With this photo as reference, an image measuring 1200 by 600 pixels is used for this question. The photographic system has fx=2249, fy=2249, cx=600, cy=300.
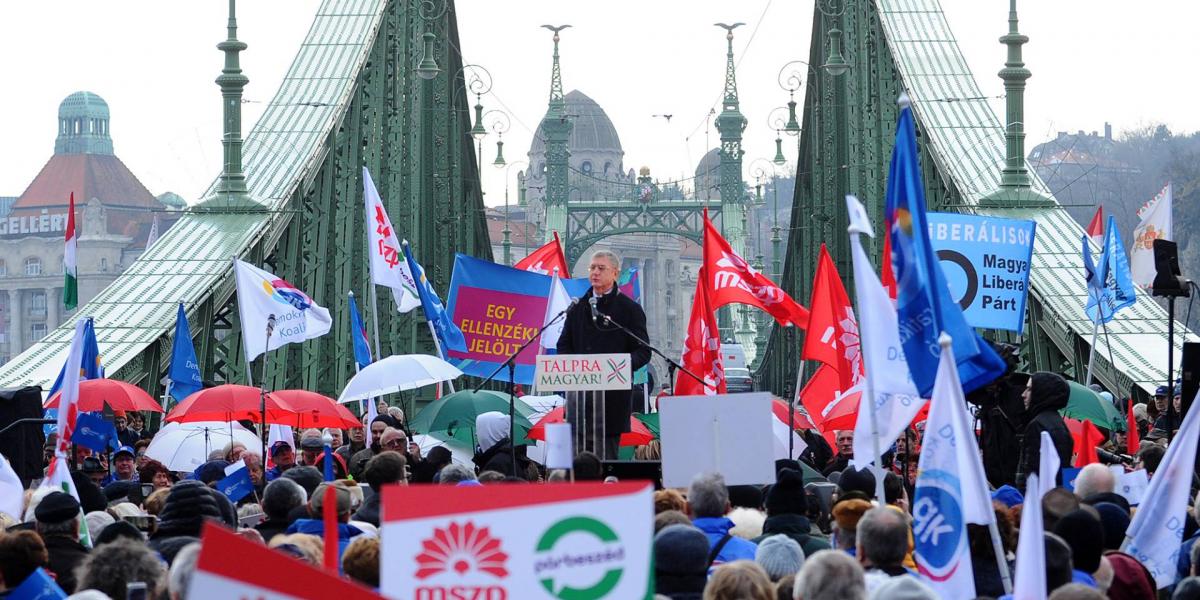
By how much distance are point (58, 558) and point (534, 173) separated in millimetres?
104162

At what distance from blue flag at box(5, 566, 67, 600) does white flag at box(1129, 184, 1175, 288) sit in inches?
566

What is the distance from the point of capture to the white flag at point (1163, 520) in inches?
337

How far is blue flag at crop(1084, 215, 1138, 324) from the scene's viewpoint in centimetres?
2100

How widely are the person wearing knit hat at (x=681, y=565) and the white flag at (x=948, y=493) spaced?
736mm

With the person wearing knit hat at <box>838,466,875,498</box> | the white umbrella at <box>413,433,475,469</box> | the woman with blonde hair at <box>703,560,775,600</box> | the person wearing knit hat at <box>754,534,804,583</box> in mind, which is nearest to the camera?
the woman with blonde hair at <box>703,560,775,600</box>

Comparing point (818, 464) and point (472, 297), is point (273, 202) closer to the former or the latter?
point (472, 297)

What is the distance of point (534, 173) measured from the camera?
4424 inches

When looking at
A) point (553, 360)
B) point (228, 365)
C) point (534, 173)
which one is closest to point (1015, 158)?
point (228, 365)

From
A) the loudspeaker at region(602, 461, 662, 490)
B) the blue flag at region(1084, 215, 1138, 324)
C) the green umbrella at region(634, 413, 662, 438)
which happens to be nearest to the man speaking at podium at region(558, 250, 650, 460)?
the loudspeaker at region(602, 461, 662, 490)

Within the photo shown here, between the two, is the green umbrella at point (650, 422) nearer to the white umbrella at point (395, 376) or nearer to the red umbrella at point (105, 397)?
the white umbrella at point (395, 376)

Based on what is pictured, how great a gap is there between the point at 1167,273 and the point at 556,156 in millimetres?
71109

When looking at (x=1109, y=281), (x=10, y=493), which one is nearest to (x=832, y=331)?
(x=1109, y=281)

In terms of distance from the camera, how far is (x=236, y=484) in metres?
12.3

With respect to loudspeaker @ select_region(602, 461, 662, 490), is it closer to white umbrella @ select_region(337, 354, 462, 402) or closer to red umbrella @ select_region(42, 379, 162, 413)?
white umbrella @ select_region(337, 354, 462, 402)
